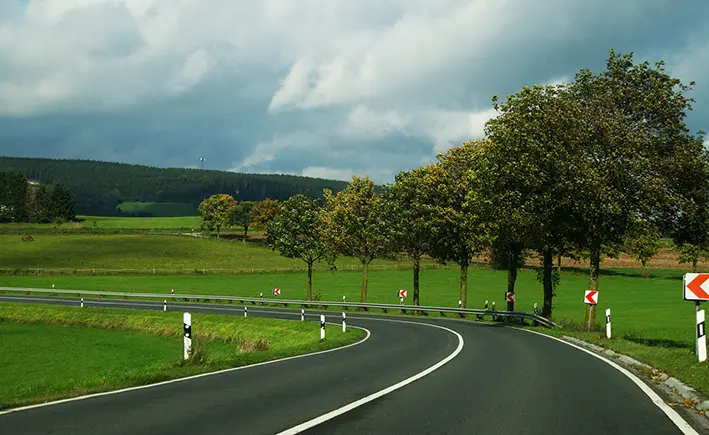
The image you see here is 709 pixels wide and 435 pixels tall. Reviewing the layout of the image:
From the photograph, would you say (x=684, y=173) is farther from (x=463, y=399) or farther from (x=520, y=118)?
(x=463, y=399)

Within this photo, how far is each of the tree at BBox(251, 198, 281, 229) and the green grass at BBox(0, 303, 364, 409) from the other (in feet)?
367

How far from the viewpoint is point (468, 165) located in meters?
44.4

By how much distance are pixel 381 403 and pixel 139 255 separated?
111320mm

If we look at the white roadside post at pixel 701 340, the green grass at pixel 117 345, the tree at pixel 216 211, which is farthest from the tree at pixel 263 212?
the white roadside post at pixel 701 340

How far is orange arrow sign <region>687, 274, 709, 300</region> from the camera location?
1523 centimetres

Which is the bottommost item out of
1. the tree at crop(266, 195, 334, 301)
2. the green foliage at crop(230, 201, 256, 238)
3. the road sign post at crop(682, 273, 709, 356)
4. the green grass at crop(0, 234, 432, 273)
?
the green grass at crop(0, 234, 432, 273)

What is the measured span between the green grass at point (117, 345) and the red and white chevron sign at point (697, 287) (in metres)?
10.6

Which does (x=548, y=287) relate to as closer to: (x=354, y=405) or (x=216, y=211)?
(x=354, y=405)

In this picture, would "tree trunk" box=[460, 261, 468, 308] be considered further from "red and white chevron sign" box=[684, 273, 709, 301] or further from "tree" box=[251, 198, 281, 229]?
"tree" box=[251, 198, 281, 229]

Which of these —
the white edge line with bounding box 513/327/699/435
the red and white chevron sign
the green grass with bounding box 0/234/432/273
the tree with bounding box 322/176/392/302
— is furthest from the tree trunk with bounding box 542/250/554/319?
the green grass with bounding box 0/234/432/273

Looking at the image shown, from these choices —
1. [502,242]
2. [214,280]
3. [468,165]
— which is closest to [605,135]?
[502,242]

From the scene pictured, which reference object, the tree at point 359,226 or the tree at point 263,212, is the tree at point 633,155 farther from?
the tree at point 263,212

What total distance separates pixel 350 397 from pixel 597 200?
64.0 ft

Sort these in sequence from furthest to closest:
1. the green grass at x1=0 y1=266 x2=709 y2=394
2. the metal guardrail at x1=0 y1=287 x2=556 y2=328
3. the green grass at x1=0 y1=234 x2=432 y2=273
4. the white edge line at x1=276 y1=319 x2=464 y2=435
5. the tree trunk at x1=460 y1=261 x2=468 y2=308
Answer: the green grass at x1=0 y1=234 x2=432 y2=273, the green grass at x1=0 y1=266 x2=709 y2=394, the tree trunk at x1=460 y1=261 x2=468 y2=308, the metal guardrail at x1=0 y1=287 x2=556 y2=328, the white edge line at x1=276 y1=319 x2=464 y2=435
